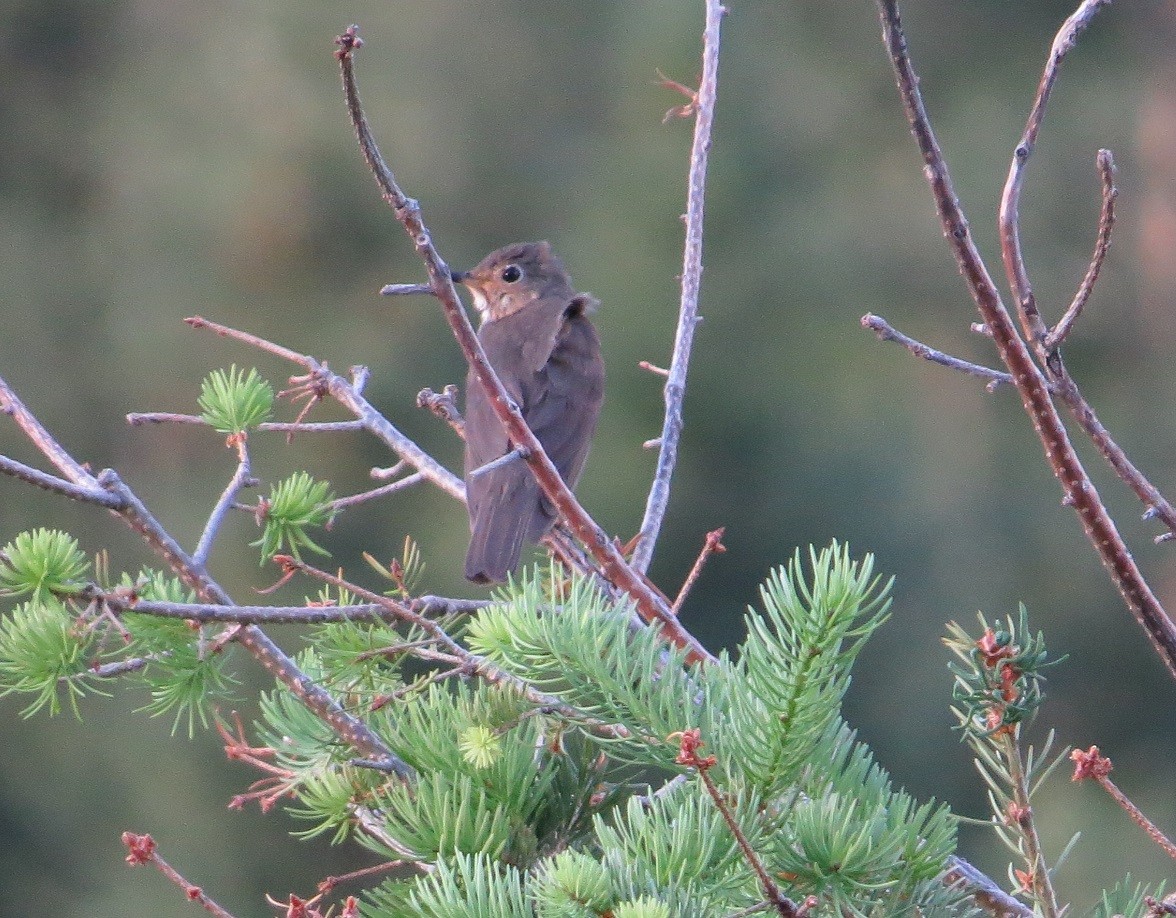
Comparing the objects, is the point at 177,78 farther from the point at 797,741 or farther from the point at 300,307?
the point at 797,741

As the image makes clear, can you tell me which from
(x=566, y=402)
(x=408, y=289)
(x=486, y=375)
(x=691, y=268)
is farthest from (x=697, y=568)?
(x=566, y=402)

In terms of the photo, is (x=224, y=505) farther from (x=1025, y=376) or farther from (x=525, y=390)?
(x=525, y=390)

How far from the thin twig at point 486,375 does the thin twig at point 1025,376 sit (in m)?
0.34

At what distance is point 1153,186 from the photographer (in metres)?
12.6

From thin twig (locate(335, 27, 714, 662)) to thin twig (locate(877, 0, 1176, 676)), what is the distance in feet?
1.12

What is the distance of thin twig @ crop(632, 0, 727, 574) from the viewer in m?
2.37

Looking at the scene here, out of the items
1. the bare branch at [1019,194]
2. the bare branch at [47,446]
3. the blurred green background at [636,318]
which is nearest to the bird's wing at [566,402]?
the bare branch at [47,446]

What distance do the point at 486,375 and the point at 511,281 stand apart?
3665mm

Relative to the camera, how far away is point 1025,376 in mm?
1345

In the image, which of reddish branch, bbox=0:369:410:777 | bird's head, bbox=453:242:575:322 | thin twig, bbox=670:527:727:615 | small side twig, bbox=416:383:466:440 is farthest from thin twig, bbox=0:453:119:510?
bird's head, bbox=453:242:575:322

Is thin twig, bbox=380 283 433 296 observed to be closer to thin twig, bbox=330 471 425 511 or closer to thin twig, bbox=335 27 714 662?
thin twig, bbox=335 27 714 662

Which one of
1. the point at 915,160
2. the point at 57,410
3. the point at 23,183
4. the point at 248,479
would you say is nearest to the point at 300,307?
the point at 57,410

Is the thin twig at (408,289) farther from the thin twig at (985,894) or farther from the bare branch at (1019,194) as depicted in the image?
the thin twig at (985,894)

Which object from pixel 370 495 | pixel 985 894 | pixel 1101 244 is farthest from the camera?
pixel 370 495
